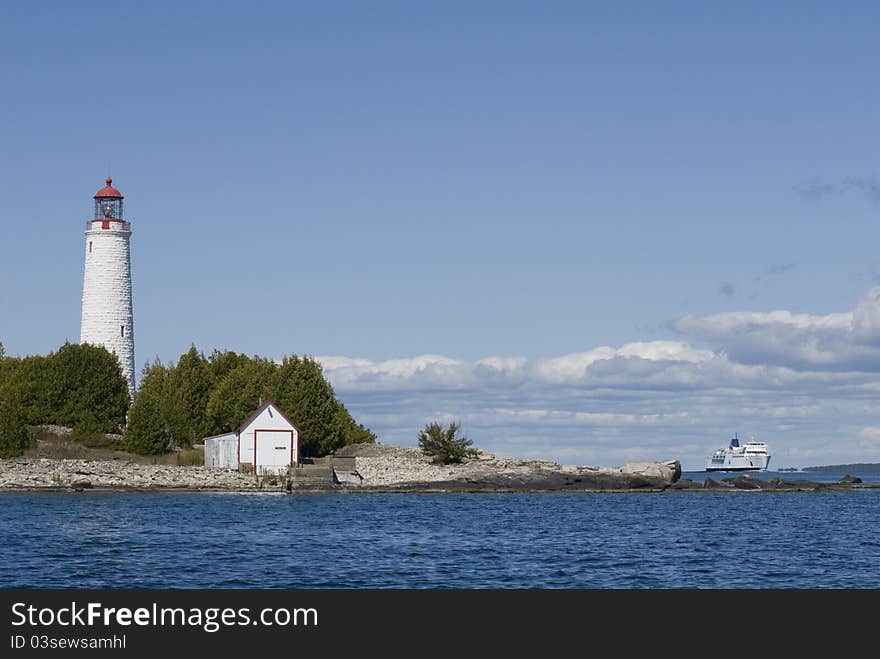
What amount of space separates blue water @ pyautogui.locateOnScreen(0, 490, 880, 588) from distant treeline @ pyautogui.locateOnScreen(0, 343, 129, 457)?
725 inches

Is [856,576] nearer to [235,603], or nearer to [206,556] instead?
[206,556]

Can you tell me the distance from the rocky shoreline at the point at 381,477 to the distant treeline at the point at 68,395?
11.5ft

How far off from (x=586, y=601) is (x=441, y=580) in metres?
8.99

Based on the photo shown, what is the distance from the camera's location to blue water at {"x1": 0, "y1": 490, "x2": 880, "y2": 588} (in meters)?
41.1

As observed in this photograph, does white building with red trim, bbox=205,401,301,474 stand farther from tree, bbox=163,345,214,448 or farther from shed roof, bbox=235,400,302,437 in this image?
tree, bbox=163,345,214,448

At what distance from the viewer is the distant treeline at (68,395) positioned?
97.3 m

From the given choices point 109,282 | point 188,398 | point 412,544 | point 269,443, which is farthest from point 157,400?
point 412,544

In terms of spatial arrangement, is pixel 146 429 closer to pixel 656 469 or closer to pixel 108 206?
pixel 108 206

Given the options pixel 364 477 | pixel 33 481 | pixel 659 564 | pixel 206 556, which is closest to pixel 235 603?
pixel 206 556

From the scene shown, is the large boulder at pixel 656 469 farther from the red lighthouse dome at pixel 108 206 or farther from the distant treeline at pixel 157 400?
the red lighthouse dome at pixel 108 206

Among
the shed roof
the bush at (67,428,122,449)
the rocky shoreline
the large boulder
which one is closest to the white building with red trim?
the shed roof

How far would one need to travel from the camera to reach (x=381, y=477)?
97.3 metres

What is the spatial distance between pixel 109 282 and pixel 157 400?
1164 cm

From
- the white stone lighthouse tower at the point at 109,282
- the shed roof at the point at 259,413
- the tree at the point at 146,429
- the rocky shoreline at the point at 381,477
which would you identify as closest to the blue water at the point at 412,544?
the rocky shoreline at the point at 381,477
